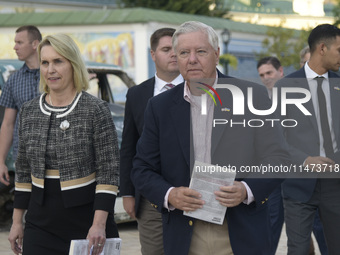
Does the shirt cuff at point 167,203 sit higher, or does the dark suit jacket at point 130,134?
the dark suit jacket at point 130,134

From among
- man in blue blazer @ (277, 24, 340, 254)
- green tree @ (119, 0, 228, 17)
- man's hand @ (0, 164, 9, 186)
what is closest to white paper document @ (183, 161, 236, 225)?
man in blue blazer @ (277, 24, 340, 254)

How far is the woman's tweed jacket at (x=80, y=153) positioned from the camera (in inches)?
178

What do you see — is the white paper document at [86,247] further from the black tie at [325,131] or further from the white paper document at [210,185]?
the black tie at [325,131]

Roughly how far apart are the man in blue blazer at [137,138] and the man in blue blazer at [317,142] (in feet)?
2.89

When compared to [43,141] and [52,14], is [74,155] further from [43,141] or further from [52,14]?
[52,14]

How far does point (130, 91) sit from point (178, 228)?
1936 millimetres

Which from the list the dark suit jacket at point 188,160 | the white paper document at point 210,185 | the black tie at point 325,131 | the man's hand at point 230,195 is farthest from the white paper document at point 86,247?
the black tie at point 325,131

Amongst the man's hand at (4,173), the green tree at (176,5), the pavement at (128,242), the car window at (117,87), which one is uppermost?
the green tree at (176,5)

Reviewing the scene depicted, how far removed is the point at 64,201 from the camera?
14.9ft

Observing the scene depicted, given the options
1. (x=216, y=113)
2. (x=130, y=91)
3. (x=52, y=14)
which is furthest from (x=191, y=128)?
(x=52, y=14)

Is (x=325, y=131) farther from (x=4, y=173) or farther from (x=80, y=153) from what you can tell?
(x=4, y=173)

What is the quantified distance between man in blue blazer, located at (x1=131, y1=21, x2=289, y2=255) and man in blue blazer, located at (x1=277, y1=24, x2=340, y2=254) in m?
1.67

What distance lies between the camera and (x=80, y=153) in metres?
4.54

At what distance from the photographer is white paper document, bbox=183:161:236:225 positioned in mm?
3840
